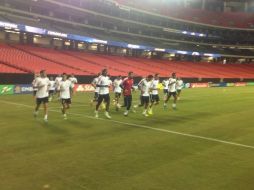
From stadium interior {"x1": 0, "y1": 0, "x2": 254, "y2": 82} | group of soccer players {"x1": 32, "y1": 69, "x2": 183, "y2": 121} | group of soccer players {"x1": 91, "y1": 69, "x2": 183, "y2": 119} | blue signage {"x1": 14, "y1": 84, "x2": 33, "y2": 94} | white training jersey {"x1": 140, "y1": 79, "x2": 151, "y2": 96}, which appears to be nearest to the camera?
group of soccer players {"x1": 32, "y1": 69, "x2": 183, "y2": 121}

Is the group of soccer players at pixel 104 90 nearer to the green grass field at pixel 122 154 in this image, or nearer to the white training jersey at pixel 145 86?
the white training jersey at pixel 145 86

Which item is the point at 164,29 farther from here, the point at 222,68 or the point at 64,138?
the point at 64,138

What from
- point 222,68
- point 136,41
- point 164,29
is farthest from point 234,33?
point 136,41

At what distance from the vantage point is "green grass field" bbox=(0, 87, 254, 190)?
7.57m

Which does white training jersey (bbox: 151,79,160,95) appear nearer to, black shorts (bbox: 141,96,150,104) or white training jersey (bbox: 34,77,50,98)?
black shorts (bbox: 141,96,150,104)

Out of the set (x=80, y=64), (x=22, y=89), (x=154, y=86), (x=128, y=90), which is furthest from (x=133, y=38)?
(x=128, y=90)

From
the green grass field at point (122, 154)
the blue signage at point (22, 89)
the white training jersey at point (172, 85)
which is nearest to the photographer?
the green grass field at point (122, 154)

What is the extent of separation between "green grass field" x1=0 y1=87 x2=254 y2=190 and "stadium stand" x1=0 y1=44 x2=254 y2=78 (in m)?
19.2

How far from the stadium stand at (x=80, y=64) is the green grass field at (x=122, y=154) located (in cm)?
1921

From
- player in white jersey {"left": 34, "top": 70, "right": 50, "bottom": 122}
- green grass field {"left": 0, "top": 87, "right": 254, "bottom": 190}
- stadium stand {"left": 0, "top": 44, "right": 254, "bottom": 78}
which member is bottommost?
green grass field {"left": 0, "top": 87, "right": 254, "bottom": 190}

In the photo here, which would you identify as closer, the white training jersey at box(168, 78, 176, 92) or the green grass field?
the green grass field

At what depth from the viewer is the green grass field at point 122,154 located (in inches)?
298

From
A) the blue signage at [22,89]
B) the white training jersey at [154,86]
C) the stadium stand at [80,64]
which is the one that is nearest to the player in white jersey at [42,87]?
the white training jersey at [154,86]

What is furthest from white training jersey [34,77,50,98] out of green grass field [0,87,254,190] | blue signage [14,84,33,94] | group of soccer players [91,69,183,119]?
blue signage [14,84,33,94]
